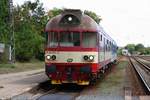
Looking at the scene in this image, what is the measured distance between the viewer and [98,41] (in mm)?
22297

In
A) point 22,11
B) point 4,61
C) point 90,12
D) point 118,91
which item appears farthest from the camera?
point 90,12

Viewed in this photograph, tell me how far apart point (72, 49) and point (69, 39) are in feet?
1.75

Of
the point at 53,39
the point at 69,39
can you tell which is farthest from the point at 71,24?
the point at 53,39

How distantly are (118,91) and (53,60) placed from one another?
3083mm

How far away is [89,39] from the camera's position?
21.8m

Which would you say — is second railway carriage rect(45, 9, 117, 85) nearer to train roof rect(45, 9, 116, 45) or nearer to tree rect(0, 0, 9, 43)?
train roof rect(45, 9, 116, 45)

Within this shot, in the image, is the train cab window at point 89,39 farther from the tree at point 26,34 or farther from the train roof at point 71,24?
the tree at point 26,34

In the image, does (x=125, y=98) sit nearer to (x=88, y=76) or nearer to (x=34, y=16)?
(x=88, y=76)

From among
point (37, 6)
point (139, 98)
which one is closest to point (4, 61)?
point (37, 6)

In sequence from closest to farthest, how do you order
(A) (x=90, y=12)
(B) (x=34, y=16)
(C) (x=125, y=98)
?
(C) (x=125, y=98) → (B) (x=34, y=16) → (A) (x=90, y=12)

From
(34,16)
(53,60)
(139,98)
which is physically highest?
(34,16)

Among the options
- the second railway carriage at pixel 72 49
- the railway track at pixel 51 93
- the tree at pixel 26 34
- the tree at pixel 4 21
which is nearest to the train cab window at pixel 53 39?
the second railway carriage at pixel 72 49

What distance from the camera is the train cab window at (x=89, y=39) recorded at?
2162 cm

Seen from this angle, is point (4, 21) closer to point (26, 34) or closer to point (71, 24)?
point (26, 34)
